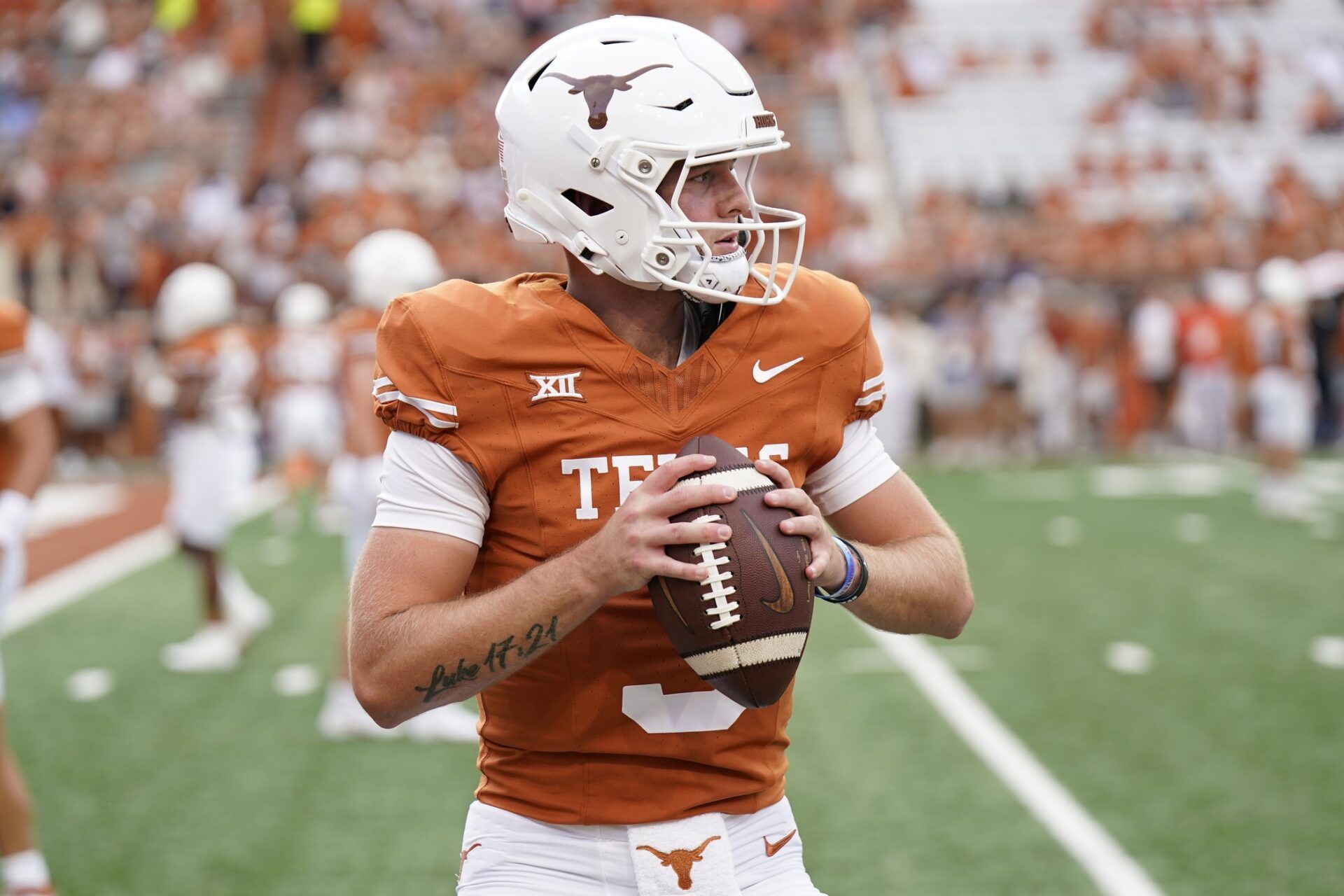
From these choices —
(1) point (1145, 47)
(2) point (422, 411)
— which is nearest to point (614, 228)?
(2) point (422, 411)

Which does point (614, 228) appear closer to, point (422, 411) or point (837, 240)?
point (422, 411)

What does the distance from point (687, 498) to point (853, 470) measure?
458 mm

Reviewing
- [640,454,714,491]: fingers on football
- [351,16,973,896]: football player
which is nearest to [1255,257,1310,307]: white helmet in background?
[351,16,973,896]: football player

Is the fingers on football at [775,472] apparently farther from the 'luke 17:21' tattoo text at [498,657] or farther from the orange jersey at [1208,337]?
the orange jersey at [1208,337]

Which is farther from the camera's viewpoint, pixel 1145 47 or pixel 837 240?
pixel 1145 47

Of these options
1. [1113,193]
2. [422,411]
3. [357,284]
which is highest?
[422,411]

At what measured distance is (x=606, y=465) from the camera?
6.70ft

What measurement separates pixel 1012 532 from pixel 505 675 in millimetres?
8966

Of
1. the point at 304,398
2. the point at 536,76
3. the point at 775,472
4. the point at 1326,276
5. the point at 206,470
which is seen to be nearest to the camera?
the point at 775,472

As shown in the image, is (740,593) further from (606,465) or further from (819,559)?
(606,465)

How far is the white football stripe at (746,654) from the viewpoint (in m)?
1.94

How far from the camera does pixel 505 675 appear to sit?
196cm

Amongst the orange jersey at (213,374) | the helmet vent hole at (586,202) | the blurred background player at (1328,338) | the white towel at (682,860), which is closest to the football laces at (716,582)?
the white towel at (682,860)

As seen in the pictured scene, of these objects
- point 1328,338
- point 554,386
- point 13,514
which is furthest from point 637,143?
point 1328,338
